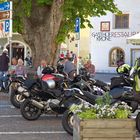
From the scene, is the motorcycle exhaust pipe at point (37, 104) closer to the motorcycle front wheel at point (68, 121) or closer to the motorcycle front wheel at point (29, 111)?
the motorcycle front wheel at point (29, 111)

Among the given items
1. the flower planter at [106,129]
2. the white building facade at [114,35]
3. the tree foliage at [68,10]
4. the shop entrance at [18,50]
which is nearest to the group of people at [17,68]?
the tree foliage at [68,10]

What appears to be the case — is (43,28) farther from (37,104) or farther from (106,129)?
(106,129)

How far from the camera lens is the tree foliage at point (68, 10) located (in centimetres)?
1931

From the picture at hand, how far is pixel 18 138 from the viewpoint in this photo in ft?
31.4

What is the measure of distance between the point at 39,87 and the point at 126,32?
30.6 m

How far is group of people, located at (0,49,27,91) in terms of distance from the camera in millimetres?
18672

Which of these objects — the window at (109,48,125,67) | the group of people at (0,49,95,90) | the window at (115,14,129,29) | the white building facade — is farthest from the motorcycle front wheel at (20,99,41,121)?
the window at (115,14,129,29)

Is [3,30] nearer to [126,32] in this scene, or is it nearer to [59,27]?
[59,27]

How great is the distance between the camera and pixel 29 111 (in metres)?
12.0

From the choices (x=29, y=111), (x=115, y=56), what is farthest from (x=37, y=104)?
(x=115, y=56)

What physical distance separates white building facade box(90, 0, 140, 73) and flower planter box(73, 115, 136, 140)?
117 ft

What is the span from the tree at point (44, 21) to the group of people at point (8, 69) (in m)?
1.14

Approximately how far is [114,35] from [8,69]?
23.5 meters

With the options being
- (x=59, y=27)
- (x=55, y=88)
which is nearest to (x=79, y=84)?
(x=55, y=88)
